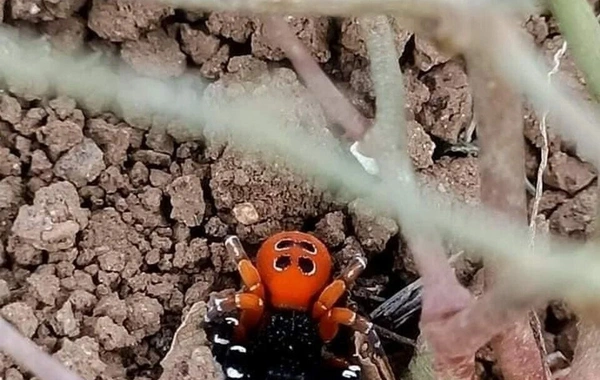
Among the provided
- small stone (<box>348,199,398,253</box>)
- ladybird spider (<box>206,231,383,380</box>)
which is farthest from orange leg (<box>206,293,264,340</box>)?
small stone (<box>348,199,398,253</box>)

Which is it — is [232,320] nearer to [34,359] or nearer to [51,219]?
[51,219]

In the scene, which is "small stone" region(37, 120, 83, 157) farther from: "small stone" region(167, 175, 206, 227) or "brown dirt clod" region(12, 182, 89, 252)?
"small stone" region(167, 175, 206, 227)

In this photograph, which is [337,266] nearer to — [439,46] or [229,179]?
[229,179]

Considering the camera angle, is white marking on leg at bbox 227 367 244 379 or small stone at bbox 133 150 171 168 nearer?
white marking on leg at bbox 227 367 244 379

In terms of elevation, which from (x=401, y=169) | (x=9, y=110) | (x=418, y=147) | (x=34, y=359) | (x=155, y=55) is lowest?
(x=34, y=359)

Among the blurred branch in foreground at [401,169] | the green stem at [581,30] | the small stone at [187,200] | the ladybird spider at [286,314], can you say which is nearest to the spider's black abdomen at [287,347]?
the ladybird spider at [286,314]

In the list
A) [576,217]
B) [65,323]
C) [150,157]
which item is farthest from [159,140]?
[576,217]

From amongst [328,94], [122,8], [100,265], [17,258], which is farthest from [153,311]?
[328,94]
